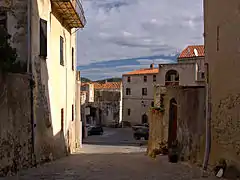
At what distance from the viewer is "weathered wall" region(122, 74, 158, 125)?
52.2m

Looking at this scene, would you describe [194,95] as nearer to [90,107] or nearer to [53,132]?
[53,132]

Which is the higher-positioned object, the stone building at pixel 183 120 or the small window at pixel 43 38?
the small window at pixel 43 38

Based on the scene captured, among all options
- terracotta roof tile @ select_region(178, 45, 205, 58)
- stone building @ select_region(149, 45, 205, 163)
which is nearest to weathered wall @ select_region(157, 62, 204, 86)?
terracotta roof tile @ select_region(178, 45, 205, 58)

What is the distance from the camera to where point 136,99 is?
5369 centimetres

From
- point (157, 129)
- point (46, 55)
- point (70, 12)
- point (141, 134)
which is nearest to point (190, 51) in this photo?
point (141, 134)

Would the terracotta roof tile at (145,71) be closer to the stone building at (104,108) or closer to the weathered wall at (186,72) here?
the stone building at (104,108)

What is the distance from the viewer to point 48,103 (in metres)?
13.6

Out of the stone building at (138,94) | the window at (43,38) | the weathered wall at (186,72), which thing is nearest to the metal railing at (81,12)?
the window at (43,38)

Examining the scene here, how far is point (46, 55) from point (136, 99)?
41.2m

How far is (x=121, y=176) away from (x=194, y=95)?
4.23 metres

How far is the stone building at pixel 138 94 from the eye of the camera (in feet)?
171

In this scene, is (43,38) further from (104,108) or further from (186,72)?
(104,108)

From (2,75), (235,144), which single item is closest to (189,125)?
(235,144)

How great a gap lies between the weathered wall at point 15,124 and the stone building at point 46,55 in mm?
582
